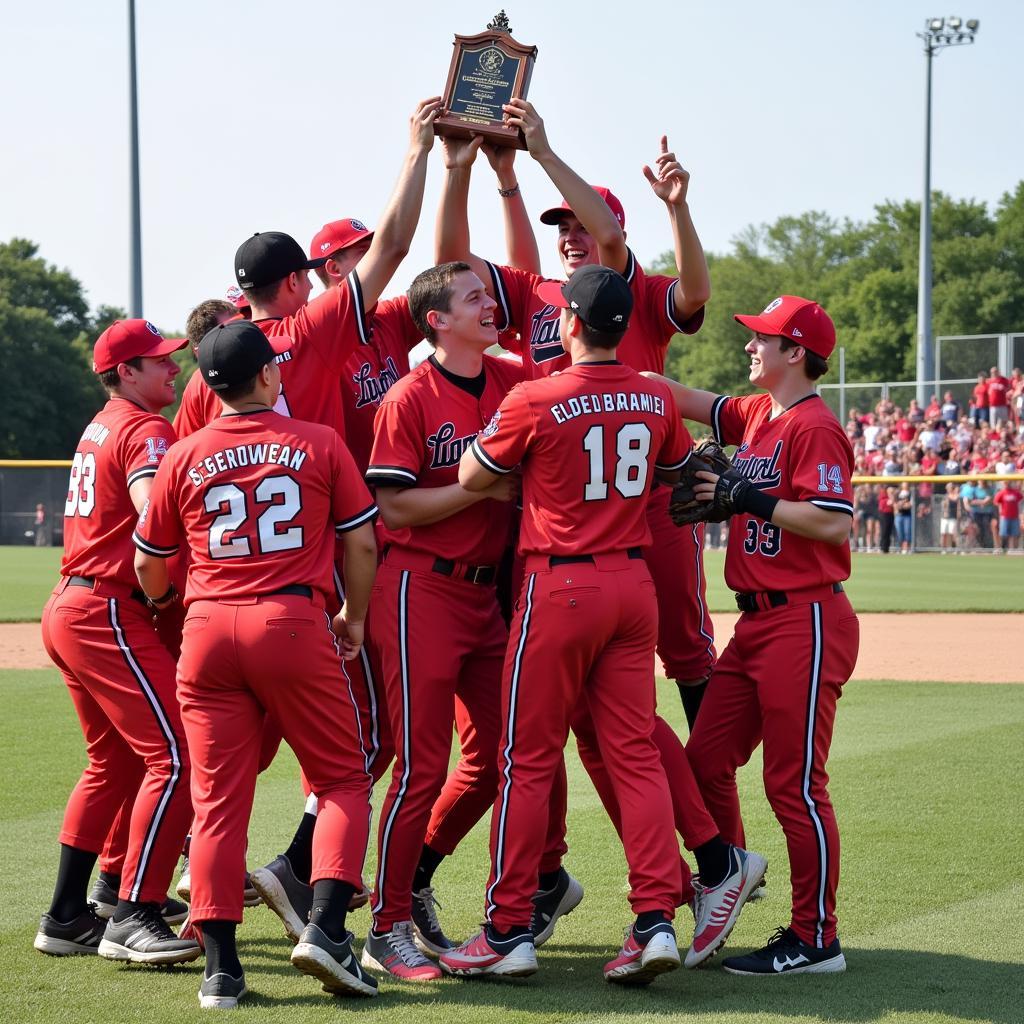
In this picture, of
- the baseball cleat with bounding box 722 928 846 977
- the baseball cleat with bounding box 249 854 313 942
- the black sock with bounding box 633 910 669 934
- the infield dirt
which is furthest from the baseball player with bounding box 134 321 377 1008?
the infield dirt

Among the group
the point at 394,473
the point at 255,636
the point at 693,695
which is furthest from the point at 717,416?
the point at 255,636

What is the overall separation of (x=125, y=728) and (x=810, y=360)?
2.81 m

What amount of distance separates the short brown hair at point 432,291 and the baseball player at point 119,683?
3.23ft

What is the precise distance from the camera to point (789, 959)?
4.64 m

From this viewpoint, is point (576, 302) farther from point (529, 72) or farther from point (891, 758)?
point (891, 758)

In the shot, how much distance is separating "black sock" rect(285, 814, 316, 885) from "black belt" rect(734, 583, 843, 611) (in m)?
1.75

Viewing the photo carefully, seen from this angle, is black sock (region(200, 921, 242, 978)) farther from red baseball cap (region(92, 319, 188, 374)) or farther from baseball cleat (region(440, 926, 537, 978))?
red baseball cap (region(92, 319, 188, 374))

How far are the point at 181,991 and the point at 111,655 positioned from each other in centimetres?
120

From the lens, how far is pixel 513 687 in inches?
181

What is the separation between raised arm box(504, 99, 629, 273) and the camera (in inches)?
201

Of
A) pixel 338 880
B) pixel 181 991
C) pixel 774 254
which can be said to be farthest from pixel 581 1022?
pixel 774 254

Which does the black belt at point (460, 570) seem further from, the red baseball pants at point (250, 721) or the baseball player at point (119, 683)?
the baseball player at point (119, 683)

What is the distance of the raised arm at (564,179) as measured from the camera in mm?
5109

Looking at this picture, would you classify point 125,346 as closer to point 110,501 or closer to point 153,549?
point 110,501
